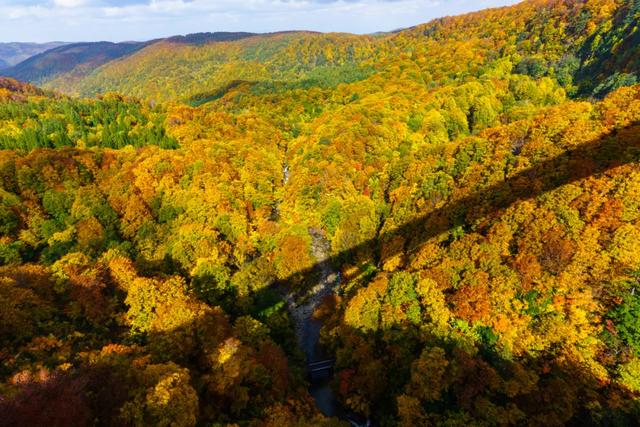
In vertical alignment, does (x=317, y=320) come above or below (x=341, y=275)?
below

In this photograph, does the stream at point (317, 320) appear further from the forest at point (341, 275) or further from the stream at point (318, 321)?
the forest at point (341, 275)

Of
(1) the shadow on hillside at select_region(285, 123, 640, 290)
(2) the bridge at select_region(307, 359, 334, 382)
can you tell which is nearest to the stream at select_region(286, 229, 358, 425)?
(2) the bridge at select_region(307, 359, 334, 382)

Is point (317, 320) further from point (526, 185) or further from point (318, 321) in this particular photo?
point (526, 185)

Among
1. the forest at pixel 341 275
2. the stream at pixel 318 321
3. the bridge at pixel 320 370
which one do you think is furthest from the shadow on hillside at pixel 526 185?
the bridge at pixel 320 370

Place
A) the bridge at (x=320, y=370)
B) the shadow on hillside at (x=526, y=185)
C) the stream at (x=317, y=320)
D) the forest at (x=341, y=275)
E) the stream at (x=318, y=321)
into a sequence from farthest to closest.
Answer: the bridge at (x=320, y=370) → the stream at (x=317, y=320) → the shadow on hillside at (x=526, y=185) → the stream at (x=318, y=321) → the forest at (x=341, y=275)

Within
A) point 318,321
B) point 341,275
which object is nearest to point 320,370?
point 318,321

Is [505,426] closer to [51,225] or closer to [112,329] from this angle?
[112,329]

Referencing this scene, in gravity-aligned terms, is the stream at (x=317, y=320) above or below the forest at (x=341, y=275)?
below
